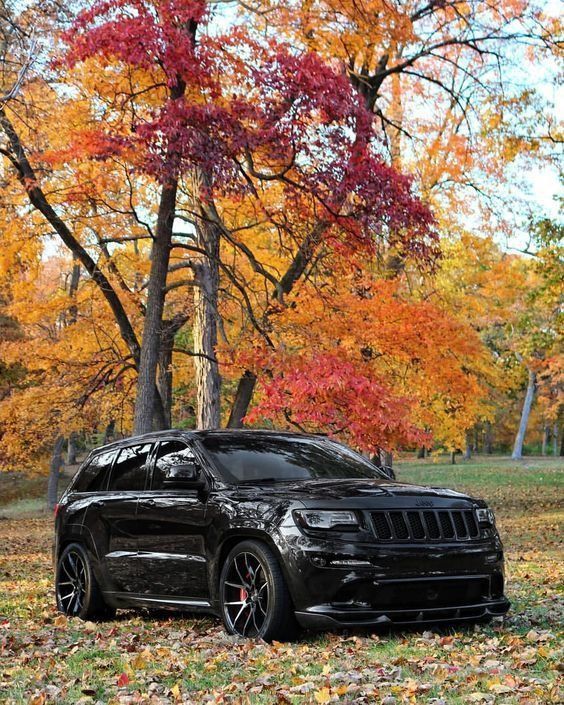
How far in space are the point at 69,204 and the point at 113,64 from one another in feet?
9.73

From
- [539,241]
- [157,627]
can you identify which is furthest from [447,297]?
[157,627]

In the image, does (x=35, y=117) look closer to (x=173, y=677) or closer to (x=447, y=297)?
(x=173, y=677)

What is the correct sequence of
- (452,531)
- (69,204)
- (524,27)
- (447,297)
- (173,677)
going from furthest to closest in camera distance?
(447,297)
(524,27)
(69,204)
(452,531)
(173,677)

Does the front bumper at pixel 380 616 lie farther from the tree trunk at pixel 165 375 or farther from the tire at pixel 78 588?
the tree trunk at pixel 165 375

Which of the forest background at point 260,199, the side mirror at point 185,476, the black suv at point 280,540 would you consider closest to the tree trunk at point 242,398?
the forest background at point 260,199

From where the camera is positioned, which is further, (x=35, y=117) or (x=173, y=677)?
(x=35, y=117)

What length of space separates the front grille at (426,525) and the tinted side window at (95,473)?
3.51 m

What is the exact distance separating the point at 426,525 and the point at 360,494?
0.56 meters

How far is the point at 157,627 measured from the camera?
359 inches

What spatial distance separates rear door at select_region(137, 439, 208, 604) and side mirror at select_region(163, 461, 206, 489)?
62mm

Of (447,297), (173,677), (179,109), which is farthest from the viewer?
(447,297)

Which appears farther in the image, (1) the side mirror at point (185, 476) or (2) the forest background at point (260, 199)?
(2) the forest background at point (260, 199)

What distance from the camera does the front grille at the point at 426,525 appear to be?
7.65m

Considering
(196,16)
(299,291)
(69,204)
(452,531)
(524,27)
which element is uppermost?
(524,27)
